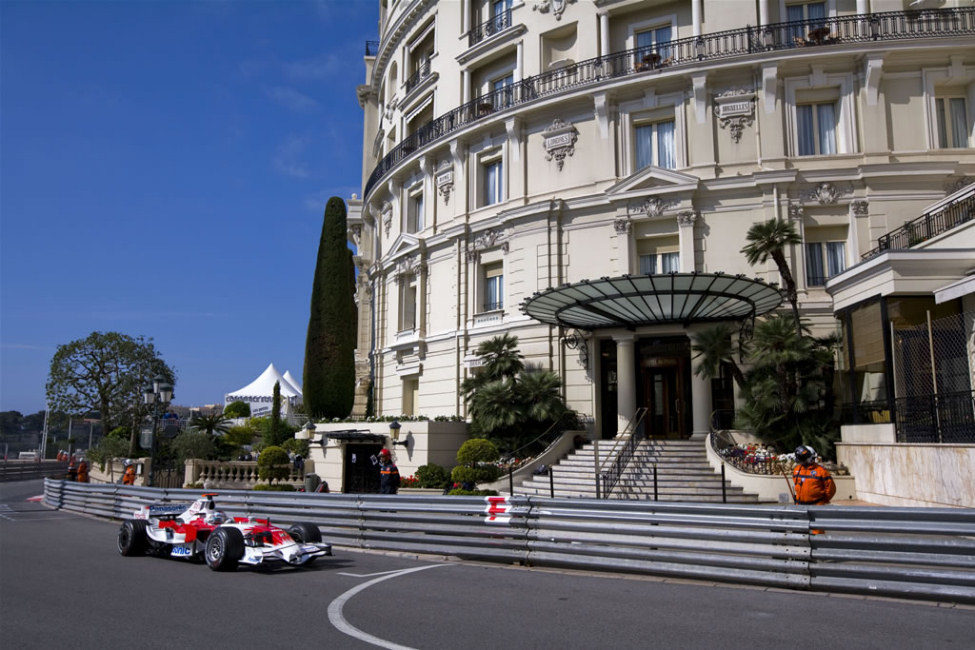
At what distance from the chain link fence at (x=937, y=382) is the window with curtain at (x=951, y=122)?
11126 mm

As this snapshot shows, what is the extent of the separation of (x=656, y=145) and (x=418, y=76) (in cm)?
1375

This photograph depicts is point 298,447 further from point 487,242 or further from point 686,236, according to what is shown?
point 686,236

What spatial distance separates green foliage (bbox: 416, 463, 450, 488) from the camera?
74.9 feet

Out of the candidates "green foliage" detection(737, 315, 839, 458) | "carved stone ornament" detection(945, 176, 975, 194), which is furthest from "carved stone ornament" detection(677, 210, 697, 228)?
"carved stone ornament" detection(945, 176, 975, 194)

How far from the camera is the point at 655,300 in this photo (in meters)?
21.6

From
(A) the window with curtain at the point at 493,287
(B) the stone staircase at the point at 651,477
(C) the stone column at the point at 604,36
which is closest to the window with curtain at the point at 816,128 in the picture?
(C) the stone column at the point at 604,36

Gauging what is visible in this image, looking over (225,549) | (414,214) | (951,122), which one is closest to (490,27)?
(414,214)

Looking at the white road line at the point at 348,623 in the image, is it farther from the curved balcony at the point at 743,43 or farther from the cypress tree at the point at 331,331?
the cypress tree at the point at 331,331

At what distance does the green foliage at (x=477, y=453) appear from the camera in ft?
75.7

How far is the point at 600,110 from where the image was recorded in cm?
2644

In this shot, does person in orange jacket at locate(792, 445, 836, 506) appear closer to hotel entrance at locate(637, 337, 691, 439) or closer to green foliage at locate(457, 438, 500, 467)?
green foliage at locate(457, 438, 500, 467)

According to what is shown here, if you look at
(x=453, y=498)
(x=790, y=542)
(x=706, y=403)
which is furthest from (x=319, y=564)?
(x=706, y=403)

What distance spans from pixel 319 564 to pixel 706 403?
48.6 feet

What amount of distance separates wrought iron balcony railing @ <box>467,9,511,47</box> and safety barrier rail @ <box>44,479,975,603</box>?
2326 centimetres
